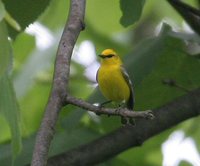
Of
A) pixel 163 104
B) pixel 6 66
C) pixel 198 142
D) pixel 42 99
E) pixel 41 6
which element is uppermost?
pixel 6 66

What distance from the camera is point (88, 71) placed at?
277 cm

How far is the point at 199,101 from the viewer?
1955mm

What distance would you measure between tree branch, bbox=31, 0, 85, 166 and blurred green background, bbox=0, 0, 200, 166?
0.06 meters

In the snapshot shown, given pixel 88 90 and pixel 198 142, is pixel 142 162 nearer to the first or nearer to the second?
pixel 198 142

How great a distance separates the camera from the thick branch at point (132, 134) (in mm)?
1877

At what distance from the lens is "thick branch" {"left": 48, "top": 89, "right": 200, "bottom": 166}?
1.88 metres

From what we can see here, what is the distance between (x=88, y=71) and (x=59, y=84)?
1.49 metres

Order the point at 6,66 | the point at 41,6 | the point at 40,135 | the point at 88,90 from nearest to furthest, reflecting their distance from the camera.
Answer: the point at 6,66 < the point at 40,135 < the point at 41,6 < the point at 88,90

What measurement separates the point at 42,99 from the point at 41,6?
3.28ft

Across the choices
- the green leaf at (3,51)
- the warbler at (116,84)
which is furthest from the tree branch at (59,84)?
the warbler at (116,84)

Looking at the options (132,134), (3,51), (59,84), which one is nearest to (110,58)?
(132,134)

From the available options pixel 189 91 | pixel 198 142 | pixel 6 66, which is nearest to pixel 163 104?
pixel 189 91

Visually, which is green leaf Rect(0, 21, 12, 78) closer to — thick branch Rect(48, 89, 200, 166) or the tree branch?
the tree branch

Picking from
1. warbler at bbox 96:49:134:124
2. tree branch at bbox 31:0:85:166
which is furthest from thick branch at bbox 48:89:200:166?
tree branch at bbox 31:0:85:166
